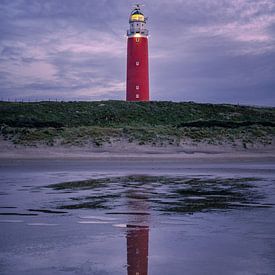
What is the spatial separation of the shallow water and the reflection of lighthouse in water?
11 millimetres

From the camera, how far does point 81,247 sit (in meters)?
6.09

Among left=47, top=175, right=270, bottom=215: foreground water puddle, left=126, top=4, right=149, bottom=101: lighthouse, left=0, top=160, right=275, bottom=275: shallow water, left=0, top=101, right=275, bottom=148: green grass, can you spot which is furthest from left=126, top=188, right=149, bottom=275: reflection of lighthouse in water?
left=126, top=4, right=149, bottom=101: lighthouse

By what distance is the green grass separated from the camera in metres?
30.8

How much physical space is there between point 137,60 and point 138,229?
141 feet

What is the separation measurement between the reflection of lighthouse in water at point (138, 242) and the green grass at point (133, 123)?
21.2 m

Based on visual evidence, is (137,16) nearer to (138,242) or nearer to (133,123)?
(133,123)

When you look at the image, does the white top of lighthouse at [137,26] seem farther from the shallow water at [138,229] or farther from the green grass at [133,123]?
the shallow water at [138,229]

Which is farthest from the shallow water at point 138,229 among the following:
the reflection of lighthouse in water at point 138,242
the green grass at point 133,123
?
the green grass at point 133,123

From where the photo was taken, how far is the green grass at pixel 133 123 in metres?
30.8

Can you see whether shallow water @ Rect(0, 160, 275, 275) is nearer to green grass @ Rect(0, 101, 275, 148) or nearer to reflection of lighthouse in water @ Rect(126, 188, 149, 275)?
reflection of lighthouse in water @ Rect(126, 188, 149, 275)

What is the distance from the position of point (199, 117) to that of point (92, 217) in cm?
3807

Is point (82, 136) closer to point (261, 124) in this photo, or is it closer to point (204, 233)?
point (261, 124)

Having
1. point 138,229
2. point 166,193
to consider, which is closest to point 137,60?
point 166,193

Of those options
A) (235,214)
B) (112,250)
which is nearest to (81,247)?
(112,250)
